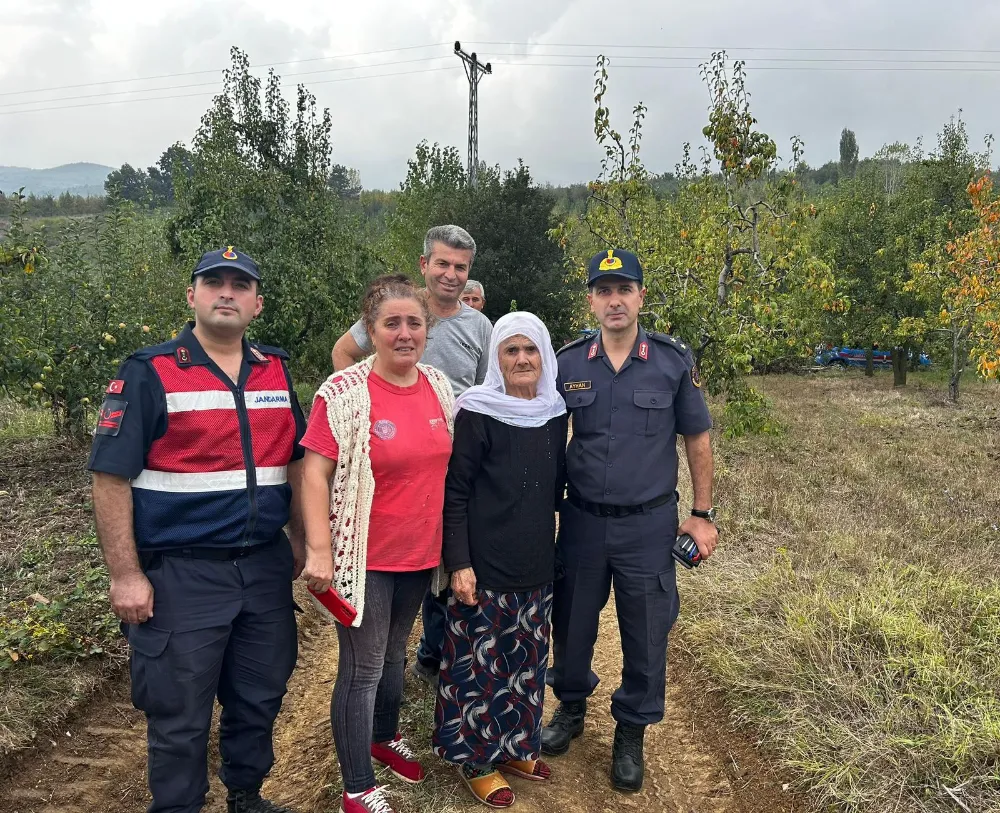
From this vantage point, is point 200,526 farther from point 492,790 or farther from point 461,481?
point 492,790

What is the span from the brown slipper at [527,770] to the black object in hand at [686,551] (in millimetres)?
1069

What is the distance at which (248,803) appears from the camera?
2.61m

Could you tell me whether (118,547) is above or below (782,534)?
above

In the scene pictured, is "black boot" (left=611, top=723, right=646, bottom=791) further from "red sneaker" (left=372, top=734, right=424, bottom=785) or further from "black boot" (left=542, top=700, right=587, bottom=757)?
"red sneaker" (left=372, top=734, right=424, bottom=785)

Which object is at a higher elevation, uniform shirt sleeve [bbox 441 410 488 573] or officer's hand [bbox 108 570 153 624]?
uniform shirt sleeve [bbox 441 410 488 573]

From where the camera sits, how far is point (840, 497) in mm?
6891

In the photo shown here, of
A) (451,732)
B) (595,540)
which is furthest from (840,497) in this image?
(451,732)

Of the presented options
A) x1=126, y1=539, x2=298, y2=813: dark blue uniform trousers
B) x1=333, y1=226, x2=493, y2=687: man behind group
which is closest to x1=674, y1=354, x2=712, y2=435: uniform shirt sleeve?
x1=333, y1=226, x2=493, y2=687: man behind group

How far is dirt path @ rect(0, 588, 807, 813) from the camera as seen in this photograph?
2.84 metres

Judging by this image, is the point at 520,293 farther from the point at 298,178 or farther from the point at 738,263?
the point at 738,263

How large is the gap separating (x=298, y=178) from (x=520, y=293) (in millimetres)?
7928

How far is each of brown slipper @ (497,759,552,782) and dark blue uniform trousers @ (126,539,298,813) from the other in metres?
1.00

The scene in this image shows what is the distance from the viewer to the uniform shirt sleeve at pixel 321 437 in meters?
2.34

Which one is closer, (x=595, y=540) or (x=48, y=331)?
(x=595, y=540)
